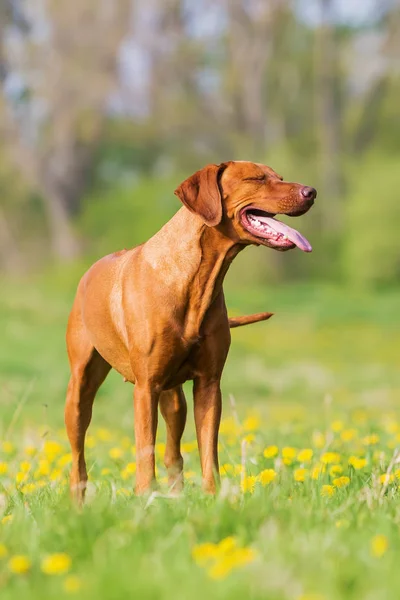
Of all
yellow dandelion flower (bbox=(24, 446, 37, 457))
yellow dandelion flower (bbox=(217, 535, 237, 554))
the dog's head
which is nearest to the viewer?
yellow dandelion flower (bbox=(217, 535, 237, 554))

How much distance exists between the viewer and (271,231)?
13.3 feet

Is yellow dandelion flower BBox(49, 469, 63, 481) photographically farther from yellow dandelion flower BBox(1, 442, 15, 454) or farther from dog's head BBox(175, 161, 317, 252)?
dog's head BBox(175, 161, 317, 252)

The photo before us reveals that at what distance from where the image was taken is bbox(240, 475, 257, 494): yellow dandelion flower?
12.7 feet

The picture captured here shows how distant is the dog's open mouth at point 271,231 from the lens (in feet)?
13.0

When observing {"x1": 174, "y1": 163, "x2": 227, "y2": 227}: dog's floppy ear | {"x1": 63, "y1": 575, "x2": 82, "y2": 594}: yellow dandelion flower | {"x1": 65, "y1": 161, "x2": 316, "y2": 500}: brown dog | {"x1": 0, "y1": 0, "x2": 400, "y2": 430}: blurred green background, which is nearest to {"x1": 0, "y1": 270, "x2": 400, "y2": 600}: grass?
{"x1": 63, "y1": 575, "x2": 82, "y2": 594}: yellow dandelion flower

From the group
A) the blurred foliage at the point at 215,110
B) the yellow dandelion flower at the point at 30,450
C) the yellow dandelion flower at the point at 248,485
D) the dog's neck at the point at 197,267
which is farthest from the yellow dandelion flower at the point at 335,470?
the blurred foliage at the point at 215,110

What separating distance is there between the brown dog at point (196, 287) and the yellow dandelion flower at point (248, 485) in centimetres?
19

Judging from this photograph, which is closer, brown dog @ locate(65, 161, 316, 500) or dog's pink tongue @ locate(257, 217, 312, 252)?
dog's pink tongue @ locate(257, 217, 312, 252)

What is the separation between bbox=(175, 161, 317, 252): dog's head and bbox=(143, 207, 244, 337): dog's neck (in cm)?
7

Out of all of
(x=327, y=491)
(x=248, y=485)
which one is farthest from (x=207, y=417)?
(x=327, y=491)

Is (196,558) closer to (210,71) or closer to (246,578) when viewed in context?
(246,578)

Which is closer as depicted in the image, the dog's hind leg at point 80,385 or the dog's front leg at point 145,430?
the dog's front leg at point 145,430

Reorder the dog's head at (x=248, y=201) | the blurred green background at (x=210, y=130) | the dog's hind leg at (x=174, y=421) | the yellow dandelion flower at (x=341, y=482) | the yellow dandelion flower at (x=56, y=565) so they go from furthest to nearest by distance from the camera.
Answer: the blurred green background at (x=210, y=130) < the dog's hind leg at (x=174, y=421) < the yellow dandelion flower at (x=341, y=482) < the dog's head at (x=248, y=201) < the yellow dandelion flower at (x=56, y=565)

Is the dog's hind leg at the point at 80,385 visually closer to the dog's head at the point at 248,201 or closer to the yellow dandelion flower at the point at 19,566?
the dog's head at the point at 248,201
